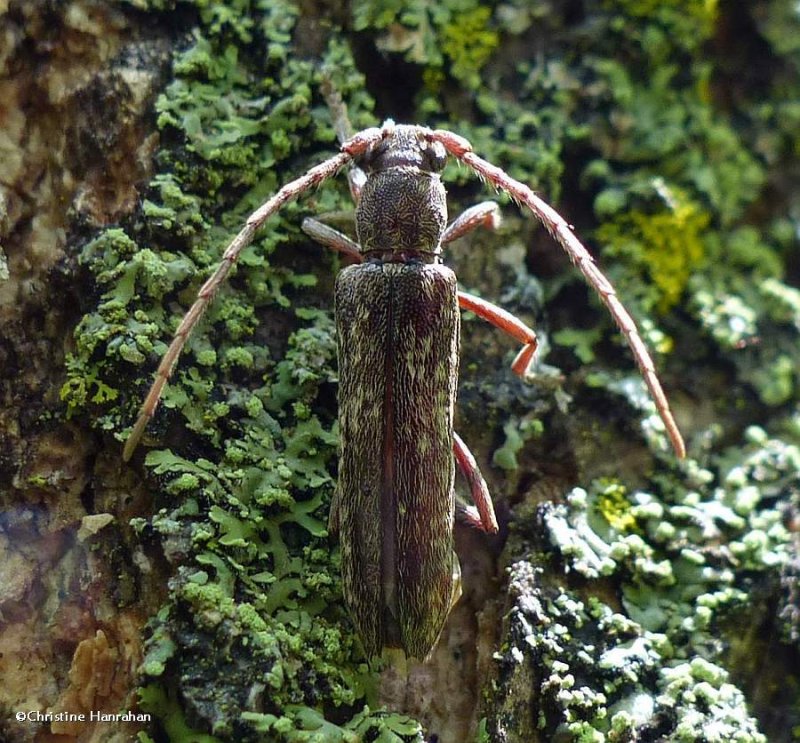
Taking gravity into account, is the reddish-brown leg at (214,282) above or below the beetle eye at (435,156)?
below

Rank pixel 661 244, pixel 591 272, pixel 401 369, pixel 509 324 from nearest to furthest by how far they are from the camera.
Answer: pixel 591 272 < pixel 401 369 < pixel 509 324 < pixel 661 244

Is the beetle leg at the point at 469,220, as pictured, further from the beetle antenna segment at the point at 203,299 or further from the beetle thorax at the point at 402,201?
the beetle antenna segment at the point at 203,299

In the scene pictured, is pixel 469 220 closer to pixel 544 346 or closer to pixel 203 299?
pixel 544 346

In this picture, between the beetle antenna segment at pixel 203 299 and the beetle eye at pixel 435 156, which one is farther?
the beetle eye at pixel 435 156

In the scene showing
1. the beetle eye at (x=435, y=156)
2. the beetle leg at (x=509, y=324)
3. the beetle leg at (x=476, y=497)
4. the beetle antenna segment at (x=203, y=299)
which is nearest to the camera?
the beetle antenna segment at (x=203, y=299)

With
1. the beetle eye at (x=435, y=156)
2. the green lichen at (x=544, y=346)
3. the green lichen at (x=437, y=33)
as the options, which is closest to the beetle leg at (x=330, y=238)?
the green lichen at (x=544, y=346)

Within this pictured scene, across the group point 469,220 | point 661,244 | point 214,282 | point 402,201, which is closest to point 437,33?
point 469,220
